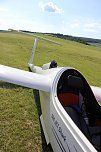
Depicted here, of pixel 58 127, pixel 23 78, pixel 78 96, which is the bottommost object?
pixel 58 127

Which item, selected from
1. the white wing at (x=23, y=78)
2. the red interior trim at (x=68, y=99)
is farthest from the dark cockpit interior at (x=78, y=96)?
the white wing at (x=23, y=78)

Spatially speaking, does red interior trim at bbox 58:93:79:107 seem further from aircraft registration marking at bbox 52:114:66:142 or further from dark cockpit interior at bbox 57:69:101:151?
aircraft registration marking at bbox 52:114:66:142

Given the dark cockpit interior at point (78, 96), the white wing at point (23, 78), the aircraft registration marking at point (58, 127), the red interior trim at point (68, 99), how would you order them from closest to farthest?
1. the aircraft registration marking at point (58, 127)
2. the dark cockpit interior at point (78, 96)
3. the red interior trim at point (68, 99)
4. the white wing at point (23, 78)

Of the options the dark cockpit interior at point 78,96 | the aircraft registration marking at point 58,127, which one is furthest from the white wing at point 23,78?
the aircraft registration marking at point 58,127

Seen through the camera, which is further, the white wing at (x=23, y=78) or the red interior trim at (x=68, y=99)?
the white wing at (x=23, y=78)

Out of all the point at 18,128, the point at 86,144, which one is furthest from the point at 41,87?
the point at 86,144

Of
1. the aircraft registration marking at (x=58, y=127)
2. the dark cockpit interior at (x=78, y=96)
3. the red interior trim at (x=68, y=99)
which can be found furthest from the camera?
the red interior trim at (x=68, y=99)

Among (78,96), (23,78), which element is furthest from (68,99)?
(23,78)

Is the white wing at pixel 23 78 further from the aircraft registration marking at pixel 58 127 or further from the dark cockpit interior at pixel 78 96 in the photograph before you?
the aircraft registration marking at pixel 58 127

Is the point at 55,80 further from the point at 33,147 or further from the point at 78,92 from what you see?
the point at 33,147

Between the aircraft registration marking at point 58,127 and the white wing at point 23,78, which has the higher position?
the white wing at point 23,78

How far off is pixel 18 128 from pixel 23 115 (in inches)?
34.6

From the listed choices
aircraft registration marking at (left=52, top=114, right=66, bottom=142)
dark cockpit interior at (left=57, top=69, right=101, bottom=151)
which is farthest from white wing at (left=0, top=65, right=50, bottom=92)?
aircraft registration marking at (left=52, top=114, right=66, bottom=142)

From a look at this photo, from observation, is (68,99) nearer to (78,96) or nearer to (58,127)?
(78,96)
